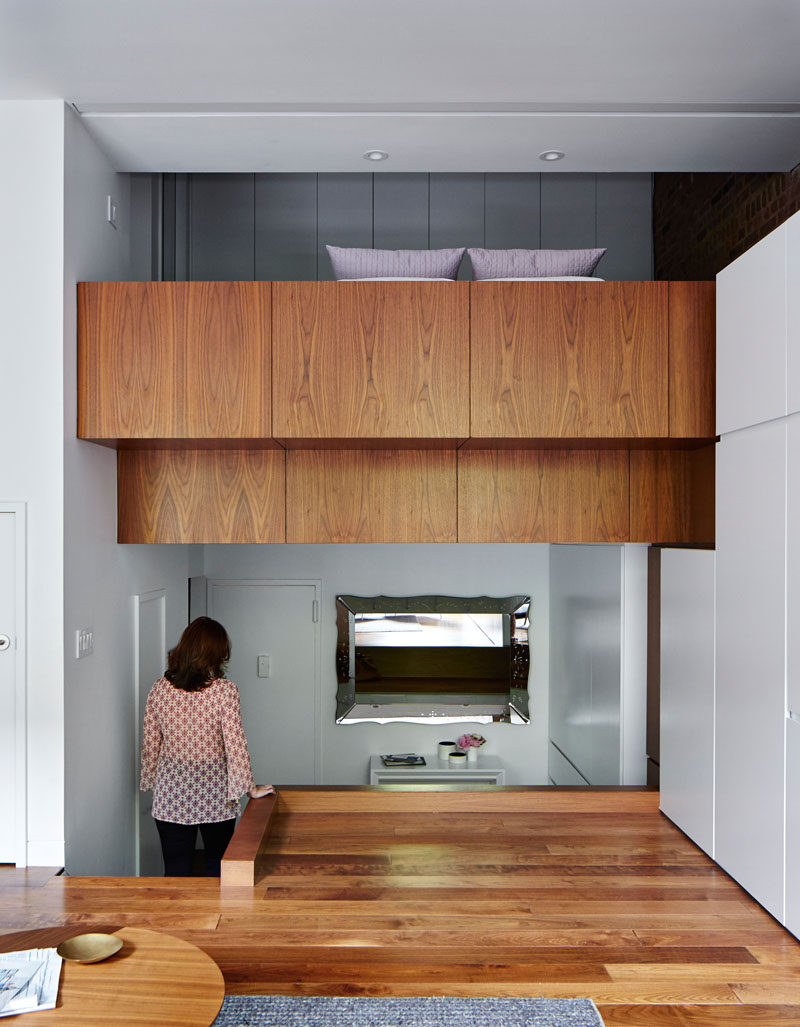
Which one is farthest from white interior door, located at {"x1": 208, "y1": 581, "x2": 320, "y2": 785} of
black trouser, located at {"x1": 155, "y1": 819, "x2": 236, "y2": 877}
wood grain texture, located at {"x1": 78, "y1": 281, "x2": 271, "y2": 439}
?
wood grain texture, located at {"x1": 78, "y1": 281, "x2": 271, "y2": 439}

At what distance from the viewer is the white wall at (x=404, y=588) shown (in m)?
5.79

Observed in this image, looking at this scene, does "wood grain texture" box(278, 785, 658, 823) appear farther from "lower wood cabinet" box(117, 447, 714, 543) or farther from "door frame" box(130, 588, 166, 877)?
"lower wood cabinet" box(117, 447, 714, 543)

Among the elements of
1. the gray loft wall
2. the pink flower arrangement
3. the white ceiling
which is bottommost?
the pink flower arrangement

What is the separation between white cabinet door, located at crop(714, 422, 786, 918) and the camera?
2615mm

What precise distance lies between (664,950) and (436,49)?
2.92 meters

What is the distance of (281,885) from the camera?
2947 millimetres

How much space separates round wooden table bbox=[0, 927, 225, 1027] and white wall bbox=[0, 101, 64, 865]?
106 cm

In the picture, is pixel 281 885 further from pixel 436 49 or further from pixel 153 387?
pixel 436 49

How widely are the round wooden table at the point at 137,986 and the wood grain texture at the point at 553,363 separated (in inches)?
80.6

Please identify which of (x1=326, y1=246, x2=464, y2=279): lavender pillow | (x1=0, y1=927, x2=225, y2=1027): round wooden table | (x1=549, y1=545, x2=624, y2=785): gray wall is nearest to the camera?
(x1=0, y1=927, x2=225, y2=1027): round wooden table

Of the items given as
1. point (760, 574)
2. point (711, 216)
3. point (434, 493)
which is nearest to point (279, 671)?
point (434, 493)

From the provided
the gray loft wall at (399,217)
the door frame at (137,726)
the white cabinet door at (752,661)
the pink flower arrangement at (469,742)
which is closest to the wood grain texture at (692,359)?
the white cabinet door at (752,661)

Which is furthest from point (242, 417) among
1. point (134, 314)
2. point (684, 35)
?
point (684, 35)

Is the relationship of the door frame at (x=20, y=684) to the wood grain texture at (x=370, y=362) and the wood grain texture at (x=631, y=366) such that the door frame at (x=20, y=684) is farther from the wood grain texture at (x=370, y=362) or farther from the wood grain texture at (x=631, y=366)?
the wood grain texture at (x=631, y=366)
